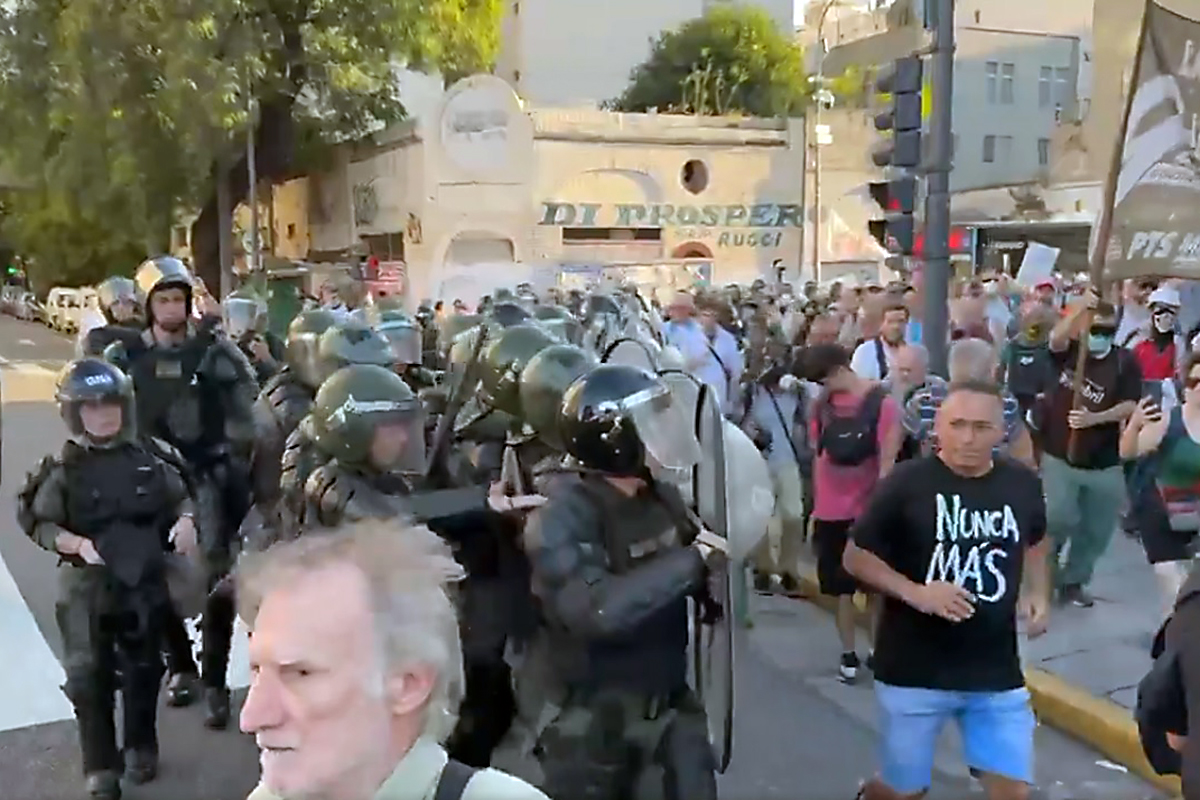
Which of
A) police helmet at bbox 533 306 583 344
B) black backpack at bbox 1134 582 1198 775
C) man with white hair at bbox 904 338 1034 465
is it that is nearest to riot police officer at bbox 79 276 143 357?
police helmet at bbox 533 306 583 344

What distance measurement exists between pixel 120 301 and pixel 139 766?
357 centimetres

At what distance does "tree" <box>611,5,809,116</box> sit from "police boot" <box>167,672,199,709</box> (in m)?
37.4

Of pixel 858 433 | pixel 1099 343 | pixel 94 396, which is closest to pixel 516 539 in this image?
pixel 94 396

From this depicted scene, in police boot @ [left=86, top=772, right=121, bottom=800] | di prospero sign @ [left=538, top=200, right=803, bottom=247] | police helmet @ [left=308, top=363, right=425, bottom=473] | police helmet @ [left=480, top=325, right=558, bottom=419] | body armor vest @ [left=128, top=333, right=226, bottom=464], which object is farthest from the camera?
di prospero sign @ [left=538, top=200, right=803, bottom=247]

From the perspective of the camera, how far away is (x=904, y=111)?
761 cm

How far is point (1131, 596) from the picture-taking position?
24.8 ft

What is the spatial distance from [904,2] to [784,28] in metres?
46.4

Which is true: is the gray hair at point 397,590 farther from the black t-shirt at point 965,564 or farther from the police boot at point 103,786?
the police boot at point 103,786

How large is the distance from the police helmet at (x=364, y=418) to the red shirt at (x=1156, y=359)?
224 inches

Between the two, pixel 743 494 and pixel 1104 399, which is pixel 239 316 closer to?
pixel 1104 399

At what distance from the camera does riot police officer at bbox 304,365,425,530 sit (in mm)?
4074

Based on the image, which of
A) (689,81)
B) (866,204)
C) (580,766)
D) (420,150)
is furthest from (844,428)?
(689,81)

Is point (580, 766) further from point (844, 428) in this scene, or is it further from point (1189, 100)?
point (1189, 100)

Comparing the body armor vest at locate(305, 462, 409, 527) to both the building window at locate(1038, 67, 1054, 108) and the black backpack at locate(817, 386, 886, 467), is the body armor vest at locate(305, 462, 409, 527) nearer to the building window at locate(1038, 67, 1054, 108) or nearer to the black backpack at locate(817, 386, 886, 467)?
the black backpack at locate(817, 386, 886, 467)
